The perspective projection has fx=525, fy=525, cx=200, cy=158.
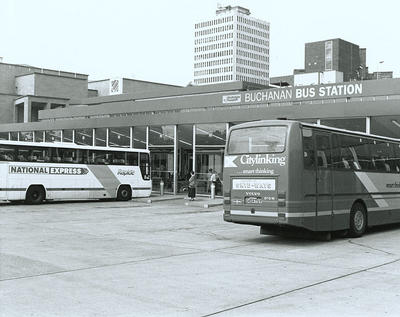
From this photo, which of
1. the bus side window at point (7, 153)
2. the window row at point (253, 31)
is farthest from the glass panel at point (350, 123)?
the window row at point (253, 31)

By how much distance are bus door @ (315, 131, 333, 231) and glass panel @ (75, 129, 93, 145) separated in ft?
89.4

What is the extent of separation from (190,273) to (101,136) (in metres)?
30.1

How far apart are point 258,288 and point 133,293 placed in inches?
71.9

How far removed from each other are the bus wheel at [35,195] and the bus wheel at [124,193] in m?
4.68

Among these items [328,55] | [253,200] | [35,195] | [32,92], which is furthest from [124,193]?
[328,55]

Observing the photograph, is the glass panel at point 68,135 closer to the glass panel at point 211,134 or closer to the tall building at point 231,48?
the glass panel at point 211,134

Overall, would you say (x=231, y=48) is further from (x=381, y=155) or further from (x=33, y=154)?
(x=381, y=155)

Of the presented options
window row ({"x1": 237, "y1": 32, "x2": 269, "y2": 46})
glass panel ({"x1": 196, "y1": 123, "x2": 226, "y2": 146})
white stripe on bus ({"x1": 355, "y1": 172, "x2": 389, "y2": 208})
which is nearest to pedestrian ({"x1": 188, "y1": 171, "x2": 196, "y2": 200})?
glass panel ({"x1": 196, "y1": 123, "x2": 226, "y2": 146})

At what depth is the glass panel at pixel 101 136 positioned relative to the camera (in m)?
37.3

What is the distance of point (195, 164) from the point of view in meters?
30.5

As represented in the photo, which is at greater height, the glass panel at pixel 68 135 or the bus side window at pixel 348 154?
the glass panel at pixel 68 135

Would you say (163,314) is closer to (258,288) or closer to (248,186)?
(258,288)

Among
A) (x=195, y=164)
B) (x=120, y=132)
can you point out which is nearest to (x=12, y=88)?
(x=120, y=132)

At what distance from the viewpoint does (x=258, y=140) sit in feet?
42.4
